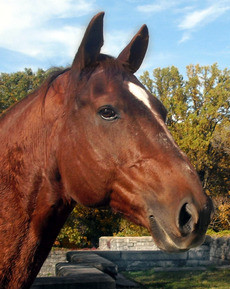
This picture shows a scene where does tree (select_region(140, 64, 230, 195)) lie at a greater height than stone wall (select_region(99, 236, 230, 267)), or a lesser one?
greater

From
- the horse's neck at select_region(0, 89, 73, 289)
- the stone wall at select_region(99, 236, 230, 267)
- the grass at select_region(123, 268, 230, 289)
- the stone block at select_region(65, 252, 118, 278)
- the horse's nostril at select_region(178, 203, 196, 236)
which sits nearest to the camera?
the horse's nostril at select_region(178, 203, 196, 236)

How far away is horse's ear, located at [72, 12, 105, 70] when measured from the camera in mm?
1951

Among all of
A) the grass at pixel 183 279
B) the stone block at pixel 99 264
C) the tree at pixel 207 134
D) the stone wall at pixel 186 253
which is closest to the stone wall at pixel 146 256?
the stone wall at pixel 186 253

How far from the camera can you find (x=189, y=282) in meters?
9.24

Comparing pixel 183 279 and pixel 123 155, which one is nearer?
pixel 123 155

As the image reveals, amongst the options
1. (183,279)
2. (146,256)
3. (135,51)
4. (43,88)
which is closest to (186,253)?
(146,256)

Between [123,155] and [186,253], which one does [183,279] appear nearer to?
[186,253]

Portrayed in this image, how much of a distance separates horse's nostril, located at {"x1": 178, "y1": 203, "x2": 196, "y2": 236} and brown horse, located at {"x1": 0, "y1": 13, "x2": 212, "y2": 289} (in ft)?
0.16

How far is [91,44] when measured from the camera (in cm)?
202

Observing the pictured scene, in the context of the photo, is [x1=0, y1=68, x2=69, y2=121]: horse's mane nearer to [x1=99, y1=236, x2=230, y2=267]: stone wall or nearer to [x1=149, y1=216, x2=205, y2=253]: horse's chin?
[x1=149, y1=216, x2=205, y2=253]: horse's chin

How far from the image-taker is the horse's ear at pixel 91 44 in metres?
1.95

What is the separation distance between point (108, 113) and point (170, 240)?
2.30 feet

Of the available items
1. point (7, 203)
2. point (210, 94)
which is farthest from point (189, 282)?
point (210, 94)

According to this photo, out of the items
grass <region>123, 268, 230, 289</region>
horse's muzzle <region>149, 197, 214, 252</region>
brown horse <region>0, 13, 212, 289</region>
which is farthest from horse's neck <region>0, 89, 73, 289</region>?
grass <region>123, 268, 230, 289</region>
